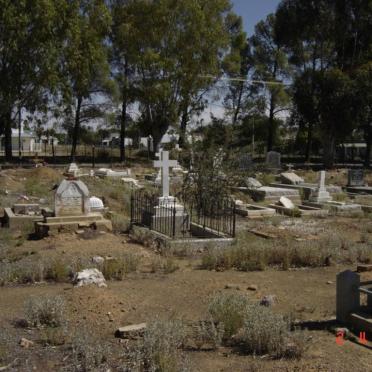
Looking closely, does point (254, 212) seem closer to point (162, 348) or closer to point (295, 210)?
point (295, 210)

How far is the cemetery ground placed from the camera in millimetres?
5301

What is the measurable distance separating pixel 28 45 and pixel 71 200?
63.8 feet

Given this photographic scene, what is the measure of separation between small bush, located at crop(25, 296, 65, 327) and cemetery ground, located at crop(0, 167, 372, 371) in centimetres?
1

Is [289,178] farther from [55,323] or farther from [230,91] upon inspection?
[230,91]

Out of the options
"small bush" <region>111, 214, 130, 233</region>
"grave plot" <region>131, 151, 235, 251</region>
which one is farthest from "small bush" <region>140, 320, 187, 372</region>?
"small bush" <region>111, 214, 130, 233</region>

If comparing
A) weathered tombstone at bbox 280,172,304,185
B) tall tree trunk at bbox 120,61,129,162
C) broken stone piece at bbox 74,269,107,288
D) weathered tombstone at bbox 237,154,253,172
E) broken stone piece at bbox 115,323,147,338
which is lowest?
broken stone piece at bbox 115,323,147,338

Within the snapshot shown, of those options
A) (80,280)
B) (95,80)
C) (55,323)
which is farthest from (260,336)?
(95,80)

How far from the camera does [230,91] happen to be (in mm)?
53688

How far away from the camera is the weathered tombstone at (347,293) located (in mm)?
6352

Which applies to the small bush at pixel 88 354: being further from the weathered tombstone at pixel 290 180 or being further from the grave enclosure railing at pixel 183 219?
the weathered tombstone at pixel 290 180

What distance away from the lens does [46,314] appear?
250 inches

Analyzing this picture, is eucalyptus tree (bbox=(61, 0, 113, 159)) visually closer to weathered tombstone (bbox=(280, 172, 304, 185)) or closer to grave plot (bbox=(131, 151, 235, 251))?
weathered tombstone (bbox=(280, 172, 304, 185))

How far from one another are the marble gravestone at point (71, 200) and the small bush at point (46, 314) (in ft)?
21.9

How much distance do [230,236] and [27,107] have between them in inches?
1012
